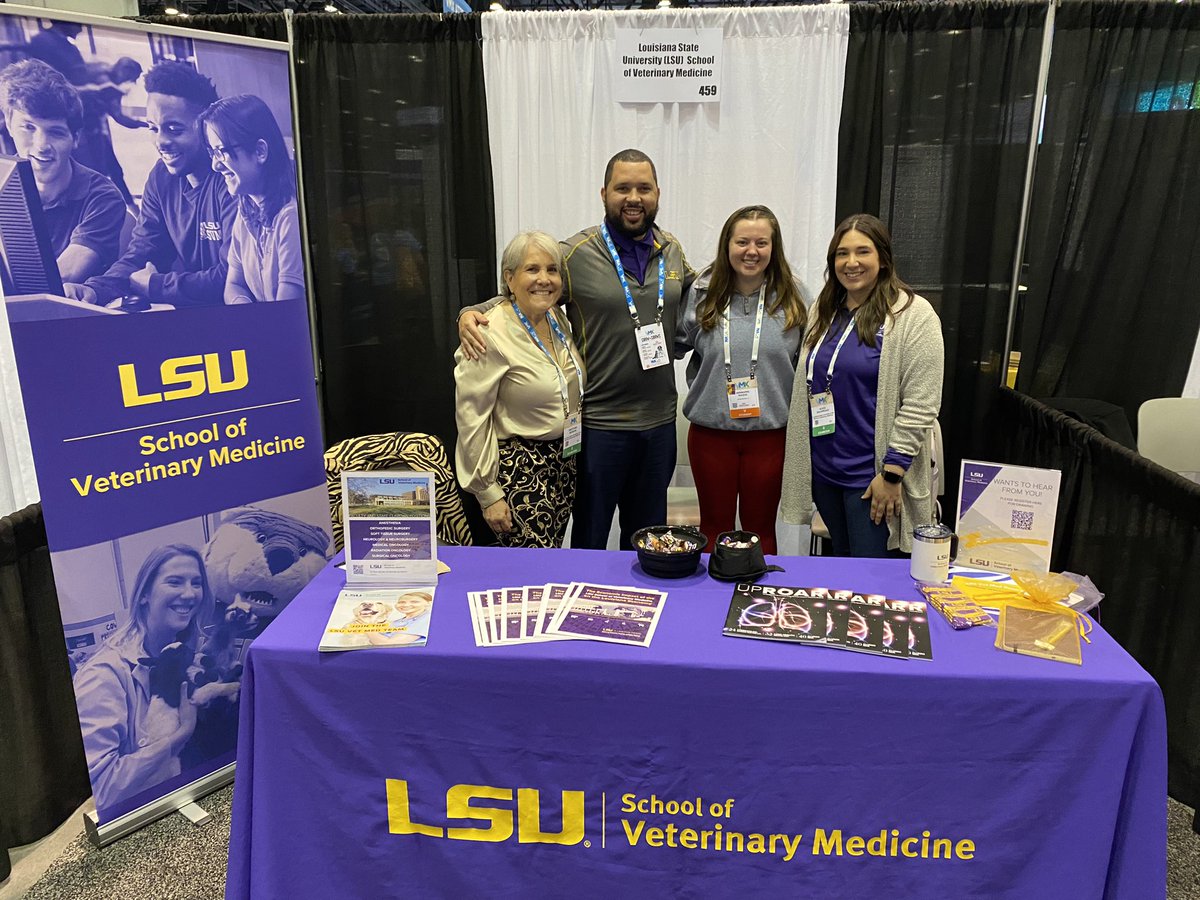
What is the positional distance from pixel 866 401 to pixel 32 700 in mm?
2306

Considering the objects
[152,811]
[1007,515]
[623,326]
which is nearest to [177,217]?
[623,326]

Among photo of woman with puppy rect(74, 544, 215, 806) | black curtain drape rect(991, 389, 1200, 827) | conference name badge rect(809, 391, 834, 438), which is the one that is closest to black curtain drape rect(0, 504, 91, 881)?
photo of woman with puppy rect(74, 544, 215, 806)

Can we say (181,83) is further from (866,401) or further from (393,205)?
(866,401)

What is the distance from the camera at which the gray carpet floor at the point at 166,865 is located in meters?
1.82

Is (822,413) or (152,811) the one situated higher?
(822,413)

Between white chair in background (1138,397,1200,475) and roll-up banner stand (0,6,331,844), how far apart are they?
3078mm

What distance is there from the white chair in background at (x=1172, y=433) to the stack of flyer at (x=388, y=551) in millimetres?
2854

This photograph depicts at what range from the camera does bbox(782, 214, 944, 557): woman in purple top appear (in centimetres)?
221

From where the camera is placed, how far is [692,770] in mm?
1409

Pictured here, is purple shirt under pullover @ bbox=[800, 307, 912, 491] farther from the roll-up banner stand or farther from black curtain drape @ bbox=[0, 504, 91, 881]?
black curtain drape @ bbox=[0, 504, 91, 881]

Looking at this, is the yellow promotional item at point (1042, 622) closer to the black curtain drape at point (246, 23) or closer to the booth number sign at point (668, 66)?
the booth number sign at point (668, 66)

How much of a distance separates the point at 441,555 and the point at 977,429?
2610mm

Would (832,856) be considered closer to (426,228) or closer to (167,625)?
(167,625)

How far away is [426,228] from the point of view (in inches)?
135
